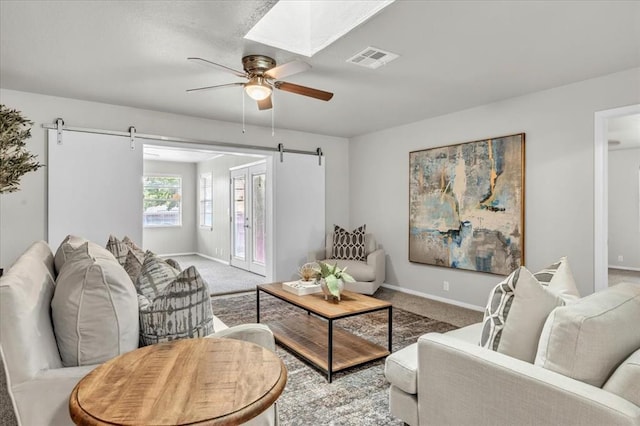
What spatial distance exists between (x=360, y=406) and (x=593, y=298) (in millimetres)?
1418

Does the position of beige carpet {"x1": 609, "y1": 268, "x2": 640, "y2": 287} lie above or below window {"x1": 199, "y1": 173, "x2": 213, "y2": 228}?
below

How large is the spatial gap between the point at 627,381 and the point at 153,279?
6.31 ft

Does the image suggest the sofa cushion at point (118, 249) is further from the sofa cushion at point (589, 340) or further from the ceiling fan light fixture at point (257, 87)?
the sofa cushion at point (589, 340)

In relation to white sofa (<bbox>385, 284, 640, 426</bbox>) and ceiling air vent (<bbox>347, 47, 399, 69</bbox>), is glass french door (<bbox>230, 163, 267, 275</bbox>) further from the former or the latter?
white sofa (<bbox>385, 284, 640, 426</bbox>)

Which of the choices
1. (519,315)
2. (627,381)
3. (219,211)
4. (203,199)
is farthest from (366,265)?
(203,199)

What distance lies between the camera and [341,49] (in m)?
2.73

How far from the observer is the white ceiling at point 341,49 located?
2.21 meters

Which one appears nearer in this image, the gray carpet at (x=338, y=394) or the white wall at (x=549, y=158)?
the gray carpet at (x=338, y=394)

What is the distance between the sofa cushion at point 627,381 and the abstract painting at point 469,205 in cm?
288

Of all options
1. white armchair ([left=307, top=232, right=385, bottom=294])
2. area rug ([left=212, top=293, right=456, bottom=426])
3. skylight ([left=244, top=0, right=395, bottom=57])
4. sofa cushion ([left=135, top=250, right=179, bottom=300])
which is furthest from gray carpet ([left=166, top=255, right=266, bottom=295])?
skylight ([left=244, top=0, right=395, bottom=57])

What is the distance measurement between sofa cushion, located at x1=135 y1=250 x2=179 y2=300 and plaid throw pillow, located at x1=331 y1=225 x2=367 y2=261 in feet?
12.0

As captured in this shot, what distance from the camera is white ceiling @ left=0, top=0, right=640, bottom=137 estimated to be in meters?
2.21

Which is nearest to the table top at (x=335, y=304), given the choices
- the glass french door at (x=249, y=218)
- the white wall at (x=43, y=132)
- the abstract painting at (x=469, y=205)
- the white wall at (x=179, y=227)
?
the abstract painting at (x=469, y=205)

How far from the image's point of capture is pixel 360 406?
7.14 ft
